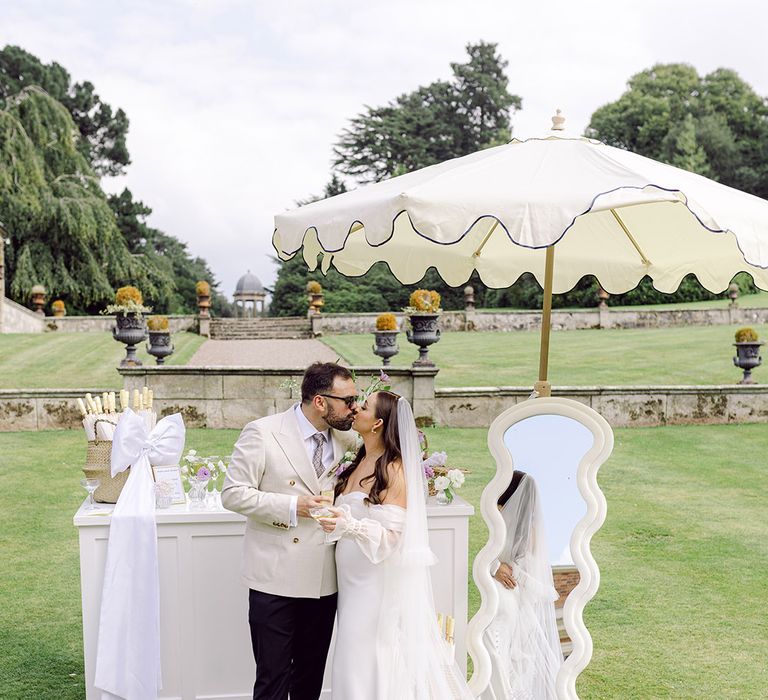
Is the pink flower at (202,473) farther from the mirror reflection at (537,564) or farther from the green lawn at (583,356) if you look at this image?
the green lawn at (583,356)

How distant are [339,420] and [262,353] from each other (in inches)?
857

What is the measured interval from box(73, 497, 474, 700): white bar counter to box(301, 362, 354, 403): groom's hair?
3.61 ft

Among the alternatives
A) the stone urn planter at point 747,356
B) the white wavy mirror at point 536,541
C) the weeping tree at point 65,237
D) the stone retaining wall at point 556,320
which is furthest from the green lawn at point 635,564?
the weeping tree at point 65,237

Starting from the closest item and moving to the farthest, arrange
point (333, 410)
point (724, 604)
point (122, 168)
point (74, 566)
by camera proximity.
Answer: point (333, 410) → point (724, 604) → point (74, 566) → point (122, 168)

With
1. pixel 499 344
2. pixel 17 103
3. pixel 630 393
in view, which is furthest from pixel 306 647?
pixel 17 103

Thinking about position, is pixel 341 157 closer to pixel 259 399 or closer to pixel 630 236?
pixel 259 399

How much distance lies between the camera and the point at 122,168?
47531 millimetres

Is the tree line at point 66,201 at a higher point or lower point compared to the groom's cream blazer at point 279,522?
higher

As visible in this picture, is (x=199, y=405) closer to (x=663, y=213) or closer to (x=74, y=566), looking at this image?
(x=74, y=566)

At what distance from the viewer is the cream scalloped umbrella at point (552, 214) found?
3.67 metres

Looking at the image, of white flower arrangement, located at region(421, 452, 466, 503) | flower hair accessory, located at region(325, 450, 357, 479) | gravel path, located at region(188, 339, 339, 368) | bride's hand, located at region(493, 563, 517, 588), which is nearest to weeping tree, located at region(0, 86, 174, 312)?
gravel path, located at region(188, 339, 339, 368)

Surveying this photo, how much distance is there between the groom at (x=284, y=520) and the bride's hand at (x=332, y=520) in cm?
14

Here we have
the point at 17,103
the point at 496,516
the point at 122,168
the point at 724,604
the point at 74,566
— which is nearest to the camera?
the point at 496,516

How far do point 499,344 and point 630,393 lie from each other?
37.1ft
